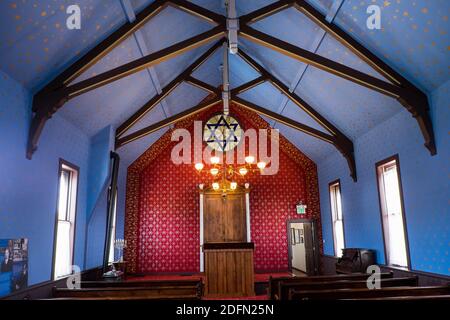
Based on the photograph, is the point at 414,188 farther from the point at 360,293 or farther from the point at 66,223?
the point at 66,223

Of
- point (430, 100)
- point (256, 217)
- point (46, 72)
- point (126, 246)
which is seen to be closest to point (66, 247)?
point (46, 72)

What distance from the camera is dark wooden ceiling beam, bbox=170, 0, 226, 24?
5927 mm

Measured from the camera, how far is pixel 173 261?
10.5 meters

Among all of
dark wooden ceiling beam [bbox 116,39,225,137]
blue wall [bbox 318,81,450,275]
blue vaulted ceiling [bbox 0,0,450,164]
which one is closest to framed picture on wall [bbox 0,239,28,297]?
blue vaulted ceiling [bbox 0,0,450,164]

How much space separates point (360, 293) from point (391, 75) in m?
3.44

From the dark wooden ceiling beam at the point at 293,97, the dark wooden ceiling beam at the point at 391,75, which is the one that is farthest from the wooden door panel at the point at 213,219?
the dark wooden ceiling beam at the point at 391,75

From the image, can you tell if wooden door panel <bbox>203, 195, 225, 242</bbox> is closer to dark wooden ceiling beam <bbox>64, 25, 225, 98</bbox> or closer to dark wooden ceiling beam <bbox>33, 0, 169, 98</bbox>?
dark wooden ceiling beam <bbox>64, 25, 225, 98</bbox>

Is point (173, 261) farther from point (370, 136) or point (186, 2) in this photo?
point (186, 2)

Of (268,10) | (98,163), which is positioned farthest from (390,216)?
(98,163)

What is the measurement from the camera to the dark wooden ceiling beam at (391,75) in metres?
5.40

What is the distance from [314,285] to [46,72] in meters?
4.90

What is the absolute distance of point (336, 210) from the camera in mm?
9633

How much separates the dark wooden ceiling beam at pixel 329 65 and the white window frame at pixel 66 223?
404 centimetres

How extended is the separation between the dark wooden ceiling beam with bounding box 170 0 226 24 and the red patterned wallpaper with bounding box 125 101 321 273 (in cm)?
539
